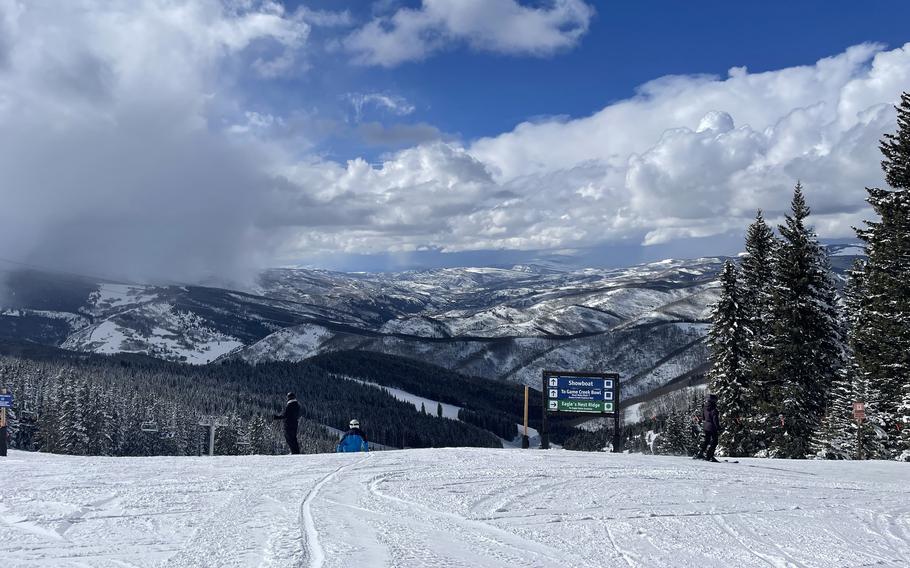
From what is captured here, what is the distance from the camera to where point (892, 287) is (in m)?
23.0

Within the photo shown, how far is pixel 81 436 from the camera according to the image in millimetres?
57312

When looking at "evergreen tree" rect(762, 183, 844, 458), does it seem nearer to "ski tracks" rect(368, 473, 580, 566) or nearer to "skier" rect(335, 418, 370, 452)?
"skier" rect(335, 418, 370, 452)

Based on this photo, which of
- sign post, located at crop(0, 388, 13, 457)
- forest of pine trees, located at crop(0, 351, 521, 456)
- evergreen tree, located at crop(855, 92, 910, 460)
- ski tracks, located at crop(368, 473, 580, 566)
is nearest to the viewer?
ski tracks, located at crop(368, 473, 580, 566)

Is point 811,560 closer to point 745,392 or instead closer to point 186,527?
point 186,527

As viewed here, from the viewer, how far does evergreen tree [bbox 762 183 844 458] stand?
29.9m

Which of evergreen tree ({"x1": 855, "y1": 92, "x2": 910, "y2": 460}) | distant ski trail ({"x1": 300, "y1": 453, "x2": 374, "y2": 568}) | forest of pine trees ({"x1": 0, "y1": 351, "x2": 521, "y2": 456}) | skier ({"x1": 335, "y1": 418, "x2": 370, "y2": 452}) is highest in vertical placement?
evergreen tree ({"x1": 855, "y1": 92, "x2": 910, "y2": 460})

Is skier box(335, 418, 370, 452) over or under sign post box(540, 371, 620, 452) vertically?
under

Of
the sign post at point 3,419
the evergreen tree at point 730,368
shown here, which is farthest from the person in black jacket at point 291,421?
the evergreen tree at point 730,368

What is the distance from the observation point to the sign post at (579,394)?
2522 centimetres

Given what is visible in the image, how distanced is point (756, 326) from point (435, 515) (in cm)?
2910

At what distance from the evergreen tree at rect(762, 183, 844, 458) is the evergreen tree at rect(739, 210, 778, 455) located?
58cm

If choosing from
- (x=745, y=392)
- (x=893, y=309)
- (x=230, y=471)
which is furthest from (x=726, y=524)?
(x=745, y=392)

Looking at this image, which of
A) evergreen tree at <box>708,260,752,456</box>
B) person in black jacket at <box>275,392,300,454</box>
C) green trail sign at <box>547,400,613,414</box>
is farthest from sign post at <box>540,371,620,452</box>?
evergreen tree at <box>708,260,752,456</box>

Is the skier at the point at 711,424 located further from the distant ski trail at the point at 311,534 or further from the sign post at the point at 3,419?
the sign post at the point at 3,419
